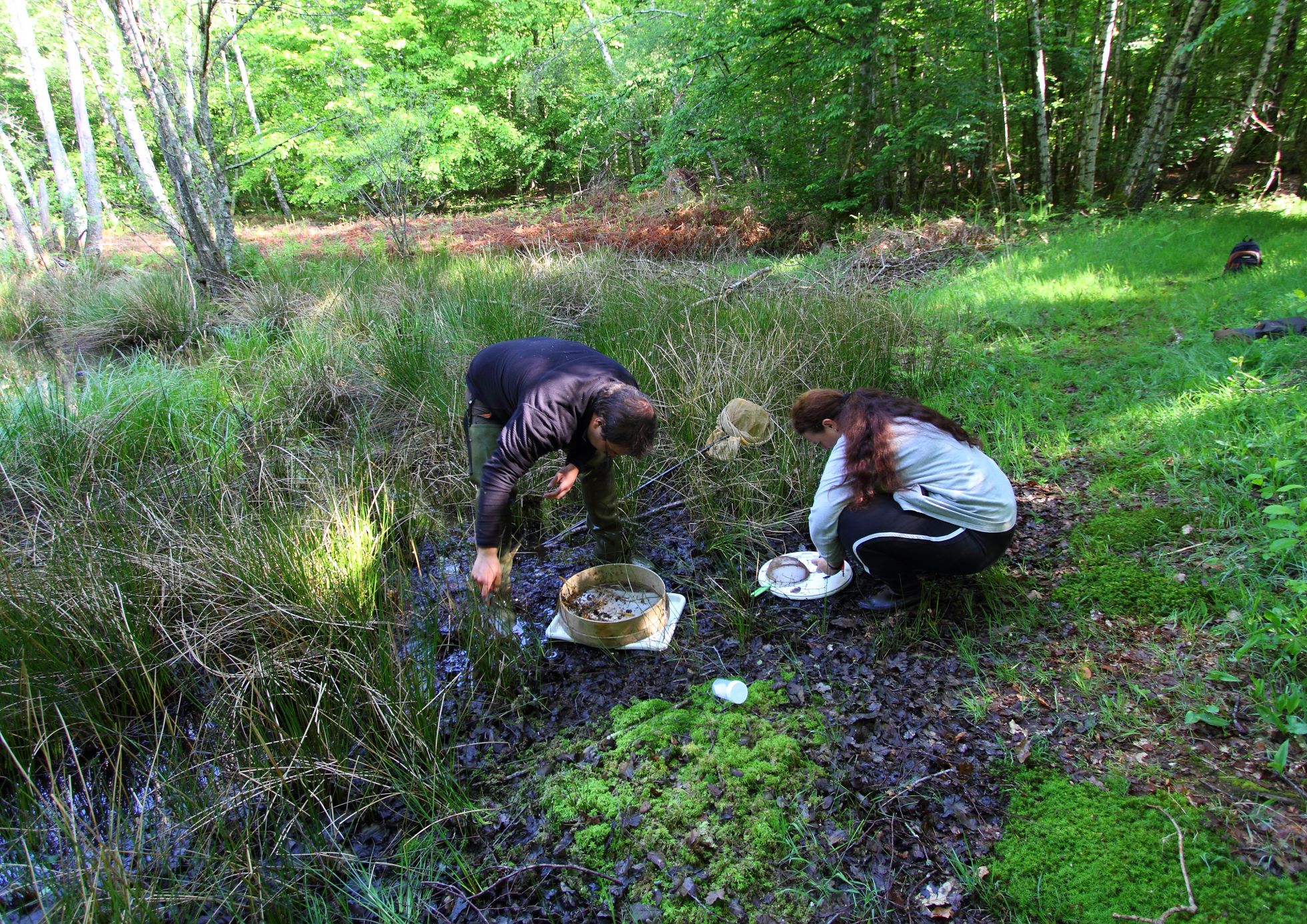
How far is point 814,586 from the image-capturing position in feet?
9.14

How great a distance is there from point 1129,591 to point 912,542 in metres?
0.86

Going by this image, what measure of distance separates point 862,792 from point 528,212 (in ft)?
47.2

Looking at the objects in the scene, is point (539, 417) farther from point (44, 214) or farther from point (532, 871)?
point (44, 214)

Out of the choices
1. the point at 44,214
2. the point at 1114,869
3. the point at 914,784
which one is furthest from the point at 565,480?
the point at 44,214

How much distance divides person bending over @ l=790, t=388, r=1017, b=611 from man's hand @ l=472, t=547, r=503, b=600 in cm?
123

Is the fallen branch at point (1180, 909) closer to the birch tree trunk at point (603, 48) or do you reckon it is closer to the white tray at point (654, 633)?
the white tray at point (654, 633)

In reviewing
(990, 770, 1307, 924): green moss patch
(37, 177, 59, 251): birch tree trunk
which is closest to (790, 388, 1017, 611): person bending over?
(990, 770, 1307, 924): green moss patch

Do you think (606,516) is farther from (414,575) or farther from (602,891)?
(602,891)

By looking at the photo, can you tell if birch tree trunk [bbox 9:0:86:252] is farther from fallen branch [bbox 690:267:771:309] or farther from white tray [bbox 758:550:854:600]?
white tray [bbox 758:550:854:600]

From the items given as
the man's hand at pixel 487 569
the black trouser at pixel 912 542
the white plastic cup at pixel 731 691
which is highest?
the man's hand at pixel 487 569

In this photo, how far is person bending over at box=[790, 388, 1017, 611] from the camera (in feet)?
7.58

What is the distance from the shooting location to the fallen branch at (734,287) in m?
4.84

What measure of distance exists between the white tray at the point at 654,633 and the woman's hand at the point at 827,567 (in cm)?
63

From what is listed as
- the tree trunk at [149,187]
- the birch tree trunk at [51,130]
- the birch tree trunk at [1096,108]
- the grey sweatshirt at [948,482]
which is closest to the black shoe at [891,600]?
the grey sweatshirt at [948,482]
